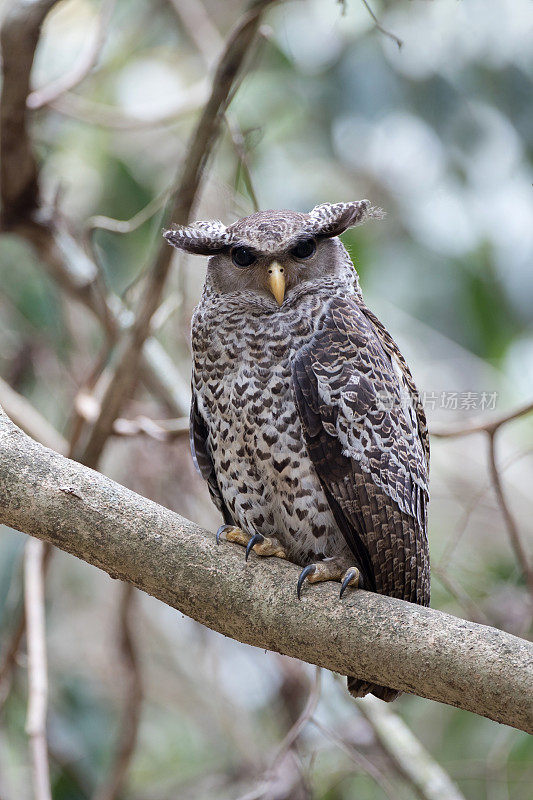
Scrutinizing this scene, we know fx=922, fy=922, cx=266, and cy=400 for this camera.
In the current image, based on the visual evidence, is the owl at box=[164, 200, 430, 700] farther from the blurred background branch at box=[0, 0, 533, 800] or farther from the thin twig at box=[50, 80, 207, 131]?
the thin twig at box=[50, 80, 207, 131]

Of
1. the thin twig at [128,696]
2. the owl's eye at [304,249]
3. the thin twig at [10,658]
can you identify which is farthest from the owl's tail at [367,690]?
the thin twig at [10,658]

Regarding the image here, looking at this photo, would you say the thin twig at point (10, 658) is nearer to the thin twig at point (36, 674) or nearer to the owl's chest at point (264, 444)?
the thin twig at point (36, 674)

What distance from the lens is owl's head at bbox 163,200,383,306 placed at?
217 cm

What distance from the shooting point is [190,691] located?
5352mm

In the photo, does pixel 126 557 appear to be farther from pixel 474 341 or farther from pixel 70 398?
pixel 474 341

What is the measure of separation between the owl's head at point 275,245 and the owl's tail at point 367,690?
2.96 feet

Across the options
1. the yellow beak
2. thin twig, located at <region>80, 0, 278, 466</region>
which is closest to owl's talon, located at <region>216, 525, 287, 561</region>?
the yellow beak

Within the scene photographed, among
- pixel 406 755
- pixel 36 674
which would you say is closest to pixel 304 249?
pixel 36 674

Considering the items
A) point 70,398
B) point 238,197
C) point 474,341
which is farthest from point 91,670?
point 238,197

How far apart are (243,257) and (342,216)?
26cm

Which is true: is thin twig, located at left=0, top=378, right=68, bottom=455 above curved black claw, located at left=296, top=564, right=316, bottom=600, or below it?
below

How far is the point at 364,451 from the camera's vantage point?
6.94ft

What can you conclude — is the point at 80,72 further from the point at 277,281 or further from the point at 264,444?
the point at 264,444

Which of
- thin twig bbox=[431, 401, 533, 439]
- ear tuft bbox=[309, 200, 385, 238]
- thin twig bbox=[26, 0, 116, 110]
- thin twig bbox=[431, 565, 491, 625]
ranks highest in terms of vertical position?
ear tuft bbox=[309, 200, 385, 238]
